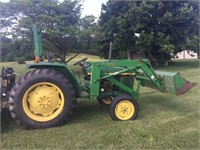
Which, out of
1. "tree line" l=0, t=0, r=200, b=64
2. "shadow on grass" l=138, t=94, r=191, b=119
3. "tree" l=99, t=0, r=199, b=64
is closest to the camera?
"shadow on grass" l=138, t=94, r=191, b=119

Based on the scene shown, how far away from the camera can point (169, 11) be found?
17.2 m

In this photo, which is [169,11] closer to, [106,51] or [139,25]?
[139,25]

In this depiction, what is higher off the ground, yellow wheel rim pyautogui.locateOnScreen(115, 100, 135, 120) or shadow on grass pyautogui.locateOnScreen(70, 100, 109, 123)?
yellow wheel rim pyautogui.locateOnScreen(115, 100, 135, 120)

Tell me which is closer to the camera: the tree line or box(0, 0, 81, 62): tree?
box(0, 0, 81, 62): tree

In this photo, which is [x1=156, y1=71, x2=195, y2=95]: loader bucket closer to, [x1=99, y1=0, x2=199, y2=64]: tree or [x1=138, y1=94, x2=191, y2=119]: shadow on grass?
[x1=138, y1=94, x2=191, y2=119]: shadow on grass

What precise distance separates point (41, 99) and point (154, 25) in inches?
584

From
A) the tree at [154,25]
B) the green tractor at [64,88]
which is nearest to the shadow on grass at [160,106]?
the green tractor at [64,88]

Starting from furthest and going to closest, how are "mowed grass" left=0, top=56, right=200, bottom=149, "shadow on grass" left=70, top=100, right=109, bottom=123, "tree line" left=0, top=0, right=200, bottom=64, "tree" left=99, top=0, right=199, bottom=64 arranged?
"tree" left=99, top=0, right=199, bottom=64 < "tree line" left=0, top=0, right=200, bottom=64 < "shadow on grass" left=70, top=100, right=109, bottom=123 < "mowed grass" left=0, top=56, right=200, bottom=149

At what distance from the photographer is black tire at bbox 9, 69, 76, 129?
12.5 feet

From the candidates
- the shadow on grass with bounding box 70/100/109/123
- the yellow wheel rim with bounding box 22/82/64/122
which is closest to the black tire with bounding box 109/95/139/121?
the shadow on grass with bounding box 70/100/109/123

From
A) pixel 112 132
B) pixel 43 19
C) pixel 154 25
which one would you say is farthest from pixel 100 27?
pixel 112 132

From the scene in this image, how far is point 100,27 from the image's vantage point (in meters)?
16.8

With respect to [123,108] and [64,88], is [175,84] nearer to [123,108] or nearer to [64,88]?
[123,108]

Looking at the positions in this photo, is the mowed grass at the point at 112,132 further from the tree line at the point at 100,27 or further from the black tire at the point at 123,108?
the tree line at the point at 100,27
